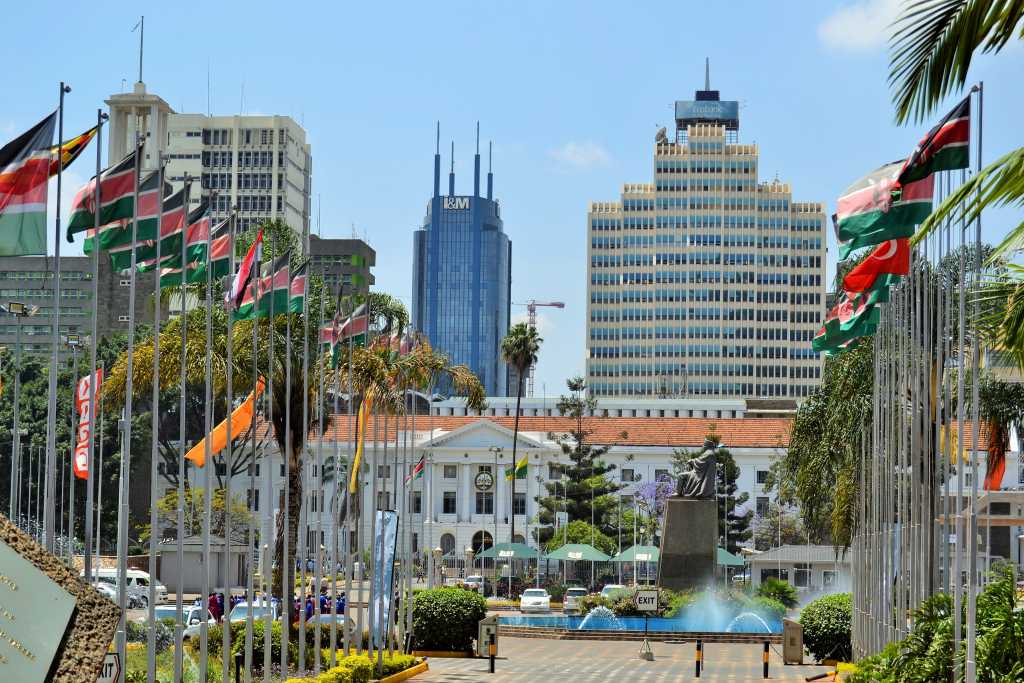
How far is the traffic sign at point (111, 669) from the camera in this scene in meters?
14.2

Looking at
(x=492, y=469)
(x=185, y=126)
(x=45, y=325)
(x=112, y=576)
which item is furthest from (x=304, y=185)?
(x=112, y=576)

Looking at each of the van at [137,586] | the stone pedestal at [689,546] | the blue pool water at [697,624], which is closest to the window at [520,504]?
the van at [137,586]

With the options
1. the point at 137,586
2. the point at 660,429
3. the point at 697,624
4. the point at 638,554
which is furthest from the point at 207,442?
the point at 660,429

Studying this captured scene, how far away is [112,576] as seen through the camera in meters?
63.3

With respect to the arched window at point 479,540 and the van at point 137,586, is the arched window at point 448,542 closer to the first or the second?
the arched window at point 479,540

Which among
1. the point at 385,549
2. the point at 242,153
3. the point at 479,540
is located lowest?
the point at 479,540

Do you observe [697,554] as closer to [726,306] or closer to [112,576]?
[112,576]

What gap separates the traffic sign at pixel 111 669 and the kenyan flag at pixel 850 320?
12.9 metres

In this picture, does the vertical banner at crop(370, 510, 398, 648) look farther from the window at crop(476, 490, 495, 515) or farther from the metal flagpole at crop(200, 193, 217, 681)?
the window at crop(476, 490, 495, 515)

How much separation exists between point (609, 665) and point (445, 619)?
165 inches

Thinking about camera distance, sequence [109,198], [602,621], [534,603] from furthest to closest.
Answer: [534,603], [602,621], [109,198]

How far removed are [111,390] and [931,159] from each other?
30145mm

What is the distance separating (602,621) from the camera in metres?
50.9

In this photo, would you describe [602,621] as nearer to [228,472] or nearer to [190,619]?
[190,619]
